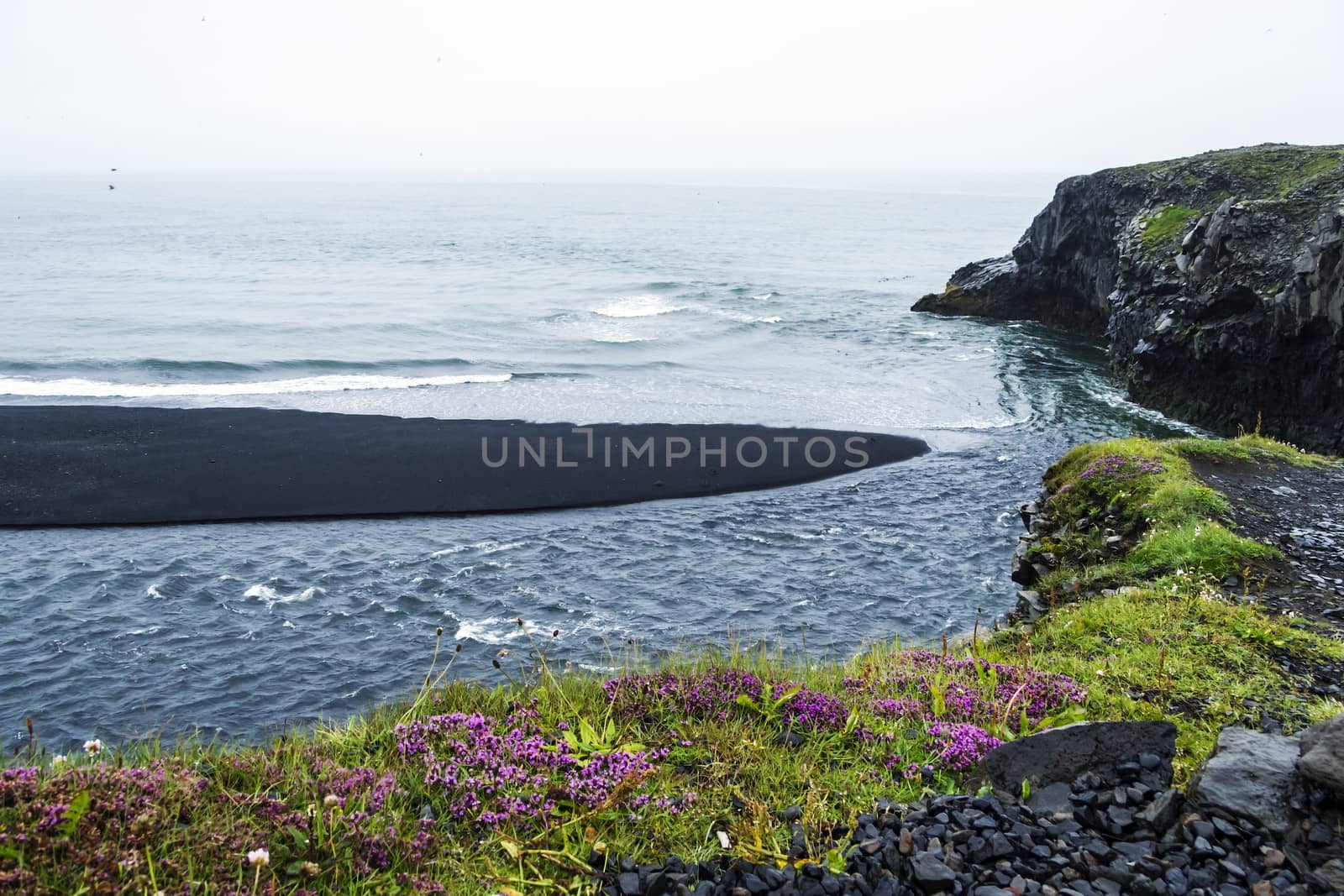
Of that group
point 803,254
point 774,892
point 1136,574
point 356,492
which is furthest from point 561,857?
point 803,254

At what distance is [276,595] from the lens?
1584 cm

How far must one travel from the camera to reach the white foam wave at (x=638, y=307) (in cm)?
5175

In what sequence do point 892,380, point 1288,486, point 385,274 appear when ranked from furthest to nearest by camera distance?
point 385,274 < point 892,380 < point 1288,486

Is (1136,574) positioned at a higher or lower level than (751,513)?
higher

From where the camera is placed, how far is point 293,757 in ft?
21.1

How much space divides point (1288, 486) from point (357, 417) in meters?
24.1

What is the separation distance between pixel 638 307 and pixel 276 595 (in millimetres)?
40402

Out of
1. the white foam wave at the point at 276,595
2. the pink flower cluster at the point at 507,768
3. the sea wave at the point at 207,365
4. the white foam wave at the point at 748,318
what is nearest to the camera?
the pink flower cluster at the point at 507,768

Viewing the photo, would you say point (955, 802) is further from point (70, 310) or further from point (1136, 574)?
point (70, 310)

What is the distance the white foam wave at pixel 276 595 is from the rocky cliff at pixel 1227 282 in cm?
2583

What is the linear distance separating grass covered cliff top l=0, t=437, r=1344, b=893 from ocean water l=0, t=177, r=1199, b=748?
4860mm

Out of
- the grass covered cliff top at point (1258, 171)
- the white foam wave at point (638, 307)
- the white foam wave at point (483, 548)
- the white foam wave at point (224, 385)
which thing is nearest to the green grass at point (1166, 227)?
the grass covered cliff top at point (1258, 171)

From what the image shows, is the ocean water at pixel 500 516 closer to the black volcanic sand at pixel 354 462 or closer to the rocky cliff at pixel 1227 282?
the black volcanic sand at pixel 354 462

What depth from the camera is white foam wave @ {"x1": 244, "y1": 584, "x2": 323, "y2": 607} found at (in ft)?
51.2
